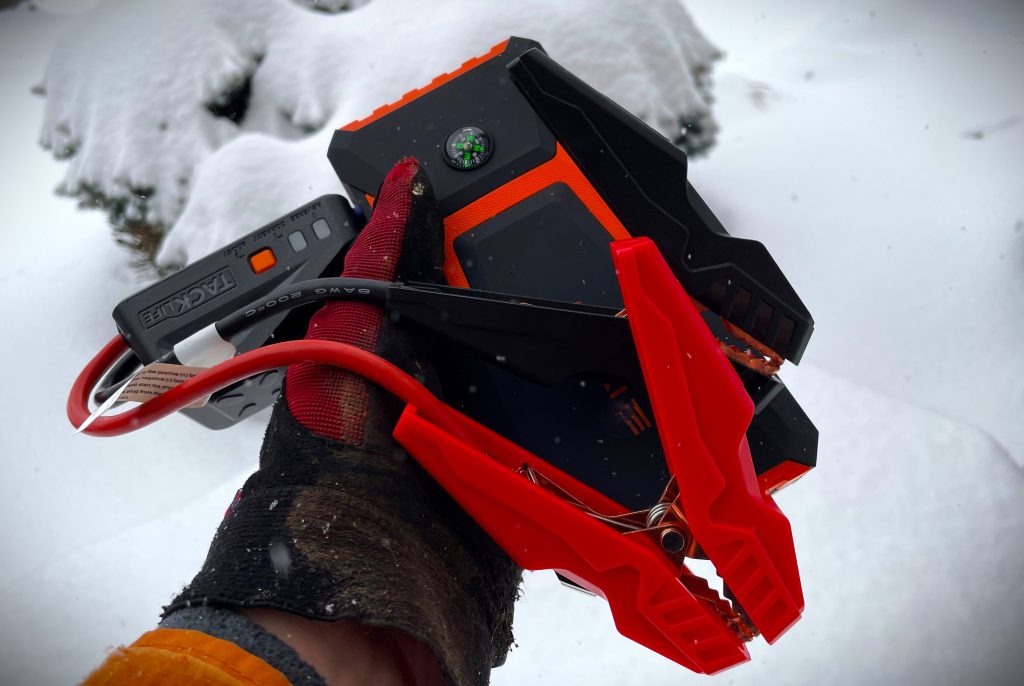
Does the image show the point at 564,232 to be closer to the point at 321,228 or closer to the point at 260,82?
the point at 321,228

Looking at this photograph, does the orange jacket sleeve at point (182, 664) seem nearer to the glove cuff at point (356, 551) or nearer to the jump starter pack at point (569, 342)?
the glove cuff at point (356, 551)

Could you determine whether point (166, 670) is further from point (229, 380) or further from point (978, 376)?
point (978, 376)

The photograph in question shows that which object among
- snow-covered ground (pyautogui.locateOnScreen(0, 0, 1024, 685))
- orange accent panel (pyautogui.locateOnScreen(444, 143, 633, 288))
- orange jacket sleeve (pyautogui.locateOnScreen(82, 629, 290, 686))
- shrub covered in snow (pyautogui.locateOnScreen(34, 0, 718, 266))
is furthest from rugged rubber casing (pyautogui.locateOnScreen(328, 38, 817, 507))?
shrub covered in snow (pyautogui.locateOnScreen(34, 0, 718, 266))

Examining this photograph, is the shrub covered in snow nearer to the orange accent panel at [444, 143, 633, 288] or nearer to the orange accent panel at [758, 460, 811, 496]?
the orange accent panel at [444, 143, 633, 288]

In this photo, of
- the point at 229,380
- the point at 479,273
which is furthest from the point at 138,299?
the point at 479,273

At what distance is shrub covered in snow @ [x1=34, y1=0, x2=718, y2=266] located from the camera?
1.73 m

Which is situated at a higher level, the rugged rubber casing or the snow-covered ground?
the rugged rubber casing

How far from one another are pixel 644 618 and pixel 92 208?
1.78 meters

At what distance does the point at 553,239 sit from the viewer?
0.95 meters

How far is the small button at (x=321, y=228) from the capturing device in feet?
3.19

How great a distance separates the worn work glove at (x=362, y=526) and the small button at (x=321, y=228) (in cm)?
11

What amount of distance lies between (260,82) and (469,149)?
49.9 inches

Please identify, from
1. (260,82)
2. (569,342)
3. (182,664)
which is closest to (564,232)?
(569,342)

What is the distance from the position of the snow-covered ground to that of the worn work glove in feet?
2.17
